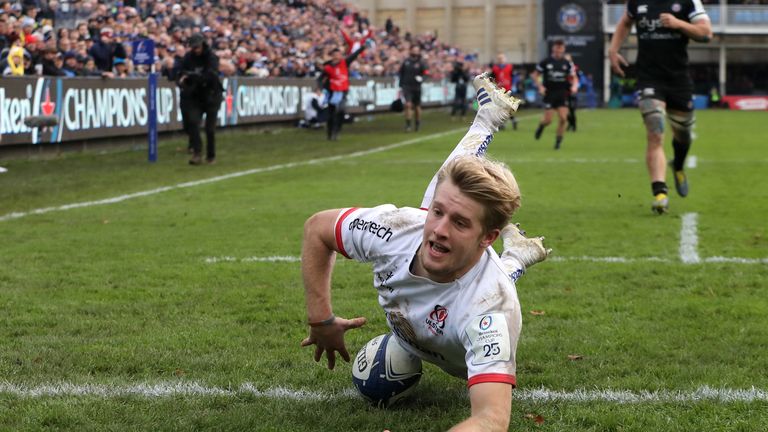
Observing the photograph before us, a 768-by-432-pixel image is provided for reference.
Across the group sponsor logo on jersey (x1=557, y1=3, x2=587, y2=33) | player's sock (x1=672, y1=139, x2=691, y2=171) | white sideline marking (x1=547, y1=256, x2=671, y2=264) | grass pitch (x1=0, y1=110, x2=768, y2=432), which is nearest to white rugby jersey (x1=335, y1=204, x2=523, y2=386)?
grass pitch (x1=0, y1=110, x2=768, y2=432)

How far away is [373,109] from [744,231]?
94.2ft

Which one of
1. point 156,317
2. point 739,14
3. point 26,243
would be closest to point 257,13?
point 26,243

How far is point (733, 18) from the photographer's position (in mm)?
63406

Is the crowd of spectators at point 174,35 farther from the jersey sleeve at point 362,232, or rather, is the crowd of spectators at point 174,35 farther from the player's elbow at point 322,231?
the jersey sleeve at point 362,232

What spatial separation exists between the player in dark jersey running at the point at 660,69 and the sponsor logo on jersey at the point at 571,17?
54578 millimetres

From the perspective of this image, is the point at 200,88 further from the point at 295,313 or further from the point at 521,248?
the point at 521,248

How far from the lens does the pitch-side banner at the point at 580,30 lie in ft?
207

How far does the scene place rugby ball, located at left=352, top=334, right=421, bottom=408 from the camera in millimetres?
4406

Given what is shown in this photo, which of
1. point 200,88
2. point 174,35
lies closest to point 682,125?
point 200,88

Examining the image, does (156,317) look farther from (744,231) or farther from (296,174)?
(296,174)

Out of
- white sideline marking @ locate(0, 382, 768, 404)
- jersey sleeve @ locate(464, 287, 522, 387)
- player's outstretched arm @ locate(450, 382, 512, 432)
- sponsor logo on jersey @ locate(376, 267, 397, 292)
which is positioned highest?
sponsor logo on jersey @ locate(376, 267, 397, 292)

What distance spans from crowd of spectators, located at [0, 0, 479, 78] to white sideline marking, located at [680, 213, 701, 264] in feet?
36.6

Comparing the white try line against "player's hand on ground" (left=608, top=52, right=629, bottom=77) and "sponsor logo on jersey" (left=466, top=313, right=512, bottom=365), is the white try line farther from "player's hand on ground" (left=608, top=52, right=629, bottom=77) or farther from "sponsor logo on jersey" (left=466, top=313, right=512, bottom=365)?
"sponsor logo on jersey" (left=466, top=313, right=512, bottom=365)

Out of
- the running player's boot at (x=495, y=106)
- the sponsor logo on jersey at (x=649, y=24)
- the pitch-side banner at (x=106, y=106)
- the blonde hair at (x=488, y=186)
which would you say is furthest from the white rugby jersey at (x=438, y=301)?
the pitch-side banner at (x=106, y=106)
